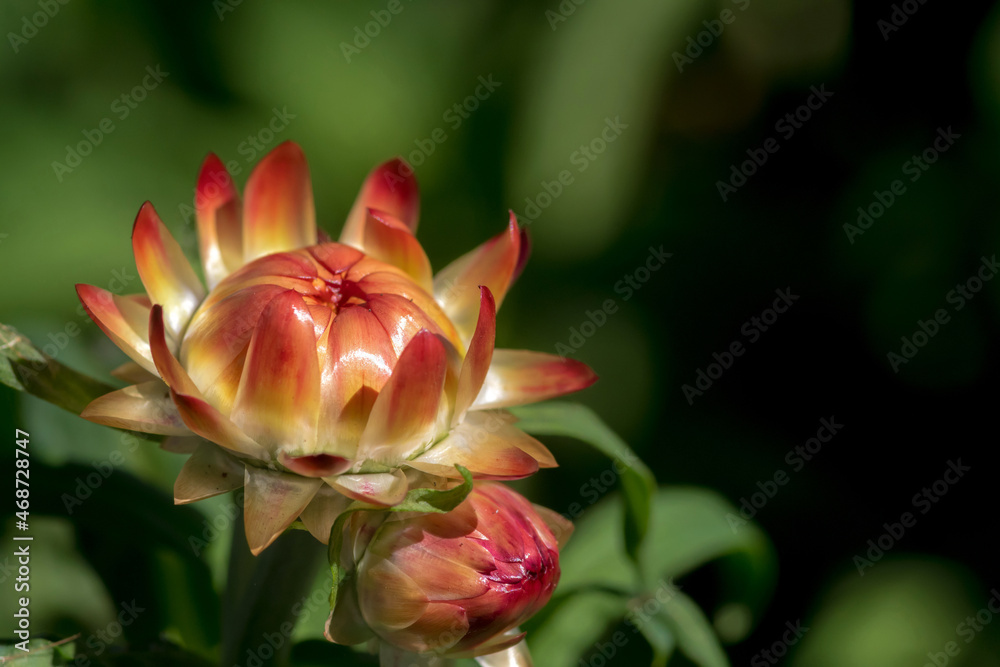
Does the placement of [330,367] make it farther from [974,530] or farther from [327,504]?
[974,530]

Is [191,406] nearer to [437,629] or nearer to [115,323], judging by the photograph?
[115,323]

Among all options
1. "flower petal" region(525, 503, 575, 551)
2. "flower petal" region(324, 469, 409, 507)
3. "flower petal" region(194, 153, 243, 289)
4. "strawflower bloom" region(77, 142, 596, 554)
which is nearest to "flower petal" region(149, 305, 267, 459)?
"strawflower bloom" region(77, 142, 596, 554)

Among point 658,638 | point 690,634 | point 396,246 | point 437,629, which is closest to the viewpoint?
point 437,629

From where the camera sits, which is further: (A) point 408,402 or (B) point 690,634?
(B) point 690,634

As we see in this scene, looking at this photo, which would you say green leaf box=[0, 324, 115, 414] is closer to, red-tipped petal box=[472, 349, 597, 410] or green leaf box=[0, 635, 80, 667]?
green leaf box=[0, 635, 80, 667]

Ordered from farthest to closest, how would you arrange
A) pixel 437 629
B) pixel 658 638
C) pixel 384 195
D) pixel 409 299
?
pixel 658 638 < pixel 384 195 < pixel 409 299 < pixel 437 629

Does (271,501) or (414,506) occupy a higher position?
(414,506)

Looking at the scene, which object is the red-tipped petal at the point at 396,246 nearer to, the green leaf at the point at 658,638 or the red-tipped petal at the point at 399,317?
the red-tipped petal at the point at 399,317

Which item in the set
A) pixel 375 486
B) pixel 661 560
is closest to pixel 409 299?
pixel 375 486
